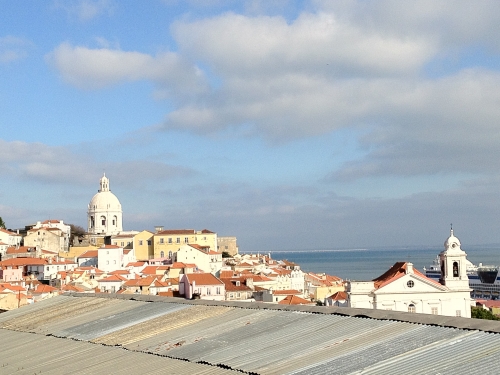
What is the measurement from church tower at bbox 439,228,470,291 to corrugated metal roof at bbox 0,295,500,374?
26.2m

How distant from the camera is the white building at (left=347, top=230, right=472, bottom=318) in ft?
126

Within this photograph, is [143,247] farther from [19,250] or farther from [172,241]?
[19,250]

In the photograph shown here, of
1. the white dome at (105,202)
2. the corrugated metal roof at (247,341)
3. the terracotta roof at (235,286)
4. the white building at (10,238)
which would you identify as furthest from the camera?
the white dome at (105,202)

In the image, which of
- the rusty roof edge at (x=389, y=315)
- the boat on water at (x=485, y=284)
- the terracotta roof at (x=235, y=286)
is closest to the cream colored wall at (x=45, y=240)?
the terracotta roof at (x=235, y=286)

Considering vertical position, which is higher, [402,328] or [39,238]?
[39,238]

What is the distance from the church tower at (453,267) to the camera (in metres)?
40.4

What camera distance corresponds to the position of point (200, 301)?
660 inches

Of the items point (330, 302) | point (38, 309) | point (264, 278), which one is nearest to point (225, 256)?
point (264, 278)

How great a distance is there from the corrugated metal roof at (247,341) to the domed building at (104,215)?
99.1 meters

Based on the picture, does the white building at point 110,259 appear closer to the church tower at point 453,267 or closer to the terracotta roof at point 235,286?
the terracotta roof at point 235,286

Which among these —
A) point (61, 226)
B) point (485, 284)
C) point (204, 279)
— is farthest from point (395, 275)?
point (485, 284)

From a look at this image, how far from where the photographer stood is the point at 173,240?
317 ft

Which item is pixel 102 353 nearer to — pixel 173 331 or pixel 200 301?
pixel 173 331

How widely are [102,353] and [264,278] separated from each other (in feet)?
212
